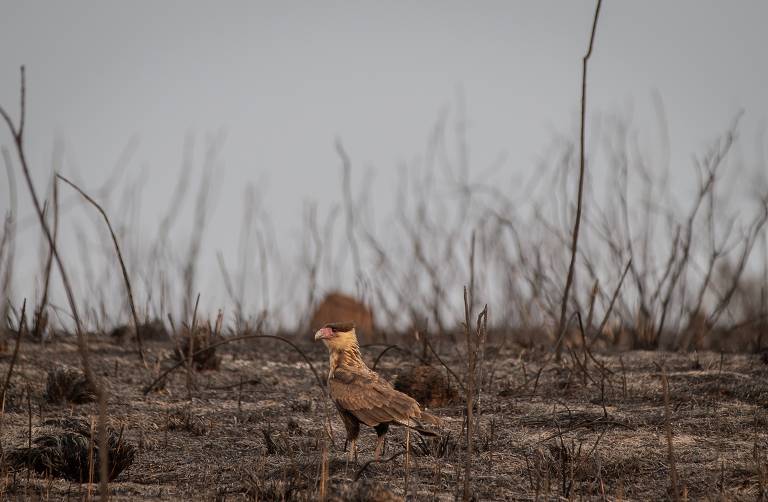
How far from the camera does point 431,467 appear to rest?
4.39 metres

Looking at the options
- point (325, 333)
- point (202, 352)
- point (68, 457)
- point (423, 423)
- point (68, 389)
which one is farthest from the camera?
point (202, 352)

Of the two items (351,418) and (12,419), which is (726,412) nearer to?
(351,418)

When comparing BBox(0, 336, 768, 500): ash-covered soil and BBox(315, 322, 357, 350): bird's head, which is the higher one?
BBox(315, 322, 357, 350): bird's head

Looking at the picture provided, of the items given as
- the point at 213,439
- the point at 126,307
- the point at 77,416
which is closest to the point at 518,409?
the point at 213,439

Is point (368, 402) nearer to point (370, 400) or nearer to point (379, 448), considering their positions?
point (370, 400)

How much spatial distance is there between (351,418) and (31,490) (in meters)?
1.51

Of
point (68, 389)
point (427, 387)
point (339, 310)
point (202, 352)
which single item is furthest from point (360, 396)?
point (339, 310)

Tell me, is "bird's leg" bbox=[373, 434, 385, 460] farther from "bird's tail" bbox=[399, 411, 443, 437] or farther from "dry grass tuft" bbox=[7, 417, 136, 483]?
"dry grass tuft" bbox=[7, 417, 136, 483]

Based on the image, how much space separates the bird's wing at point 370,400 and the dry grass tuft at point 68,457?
1065 millimetres

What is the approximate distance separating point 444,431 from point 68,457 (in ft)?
6.37

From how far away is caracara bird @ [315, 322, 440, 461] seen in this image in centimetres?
448

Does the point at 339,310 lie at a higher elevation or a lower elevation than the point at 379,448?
higher

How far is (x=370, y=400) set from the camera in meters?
4.57

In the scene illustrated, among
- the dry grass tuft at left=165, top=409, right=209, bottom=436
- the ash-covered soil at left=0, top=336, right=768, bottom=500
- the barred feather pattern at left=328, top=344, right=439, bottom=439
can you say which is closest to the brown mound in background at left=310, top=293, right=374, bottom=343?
the ash-covered soil at left=0, top=336, right=768, bottom=500
